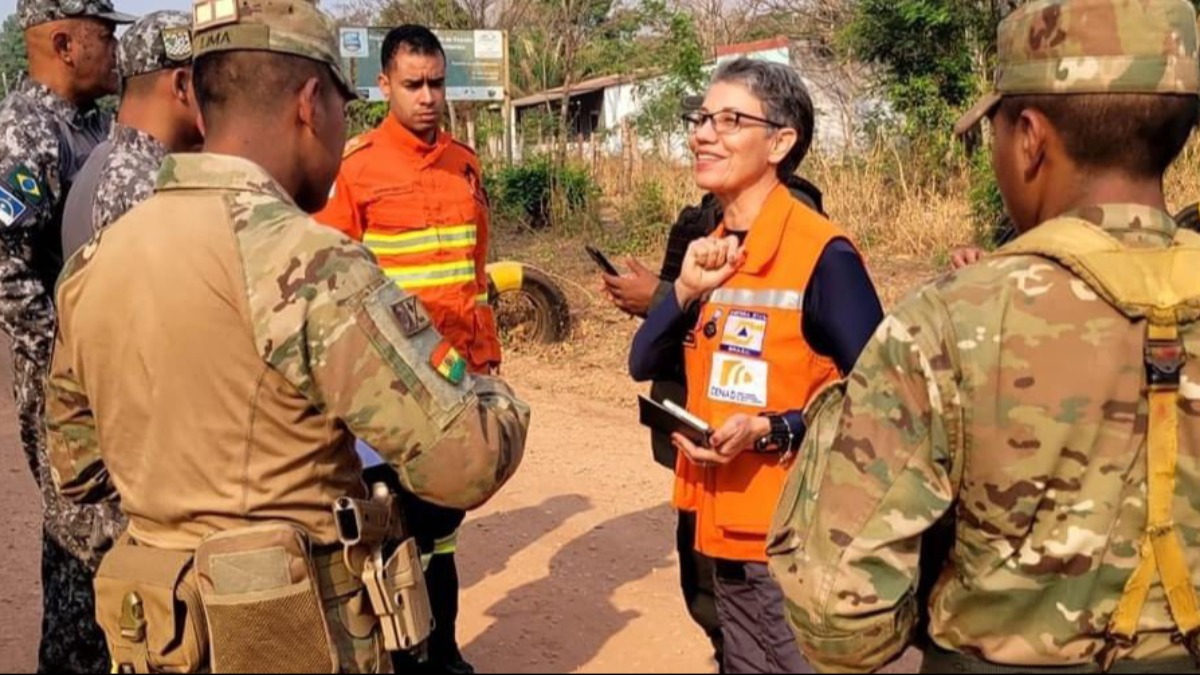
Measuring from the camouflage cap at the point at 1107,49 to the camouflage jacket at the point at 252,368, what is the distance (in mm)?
1047

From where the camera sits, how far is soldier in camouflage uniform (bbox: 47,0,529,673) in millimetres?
1979

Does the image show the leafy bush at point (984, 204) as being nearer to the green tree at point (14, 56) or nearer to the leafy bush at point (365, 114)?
the green tree at point (14, 56)

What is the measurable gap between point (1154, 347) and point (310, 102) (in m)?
1.45

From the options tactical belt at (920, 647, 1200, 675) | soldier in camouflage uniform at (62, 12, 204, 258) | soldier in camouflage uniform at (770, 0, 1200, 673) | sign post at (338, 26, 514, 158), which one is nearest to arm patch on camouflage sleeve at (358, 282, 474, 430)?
soldier in camouflage uniform at (770, 0, 1200, 673)

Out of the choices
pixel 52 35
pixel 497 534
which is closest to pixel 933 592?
pixel 52 35

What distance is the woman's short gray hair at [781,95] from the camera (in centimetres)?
309

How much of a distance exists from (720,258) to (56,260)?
6.69ft

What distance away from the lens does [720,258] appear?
116 inches

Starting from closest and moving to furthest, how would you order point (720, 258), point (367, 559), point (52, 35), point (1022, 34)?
point (1022, 34), point (367, 559), point (720, 258), point (52, 35)

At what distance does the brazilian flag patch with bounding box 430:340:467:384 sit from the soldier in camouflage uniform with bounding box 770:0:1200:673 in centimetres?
64

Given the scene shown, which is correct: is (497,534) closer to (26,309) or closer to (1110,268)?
(26,309)

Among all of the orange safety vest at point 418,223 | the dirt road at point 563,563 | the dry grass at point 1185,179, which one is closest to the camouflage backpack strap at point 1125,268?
the dirt road at point 563,563

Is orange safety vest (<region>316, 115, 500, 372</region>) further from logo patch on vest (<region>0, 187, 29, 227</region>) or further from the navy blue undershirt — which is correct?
the navy blue undershirt

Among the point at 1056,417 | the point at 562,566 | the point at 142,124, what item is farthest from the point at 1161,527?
the point at 562,566
